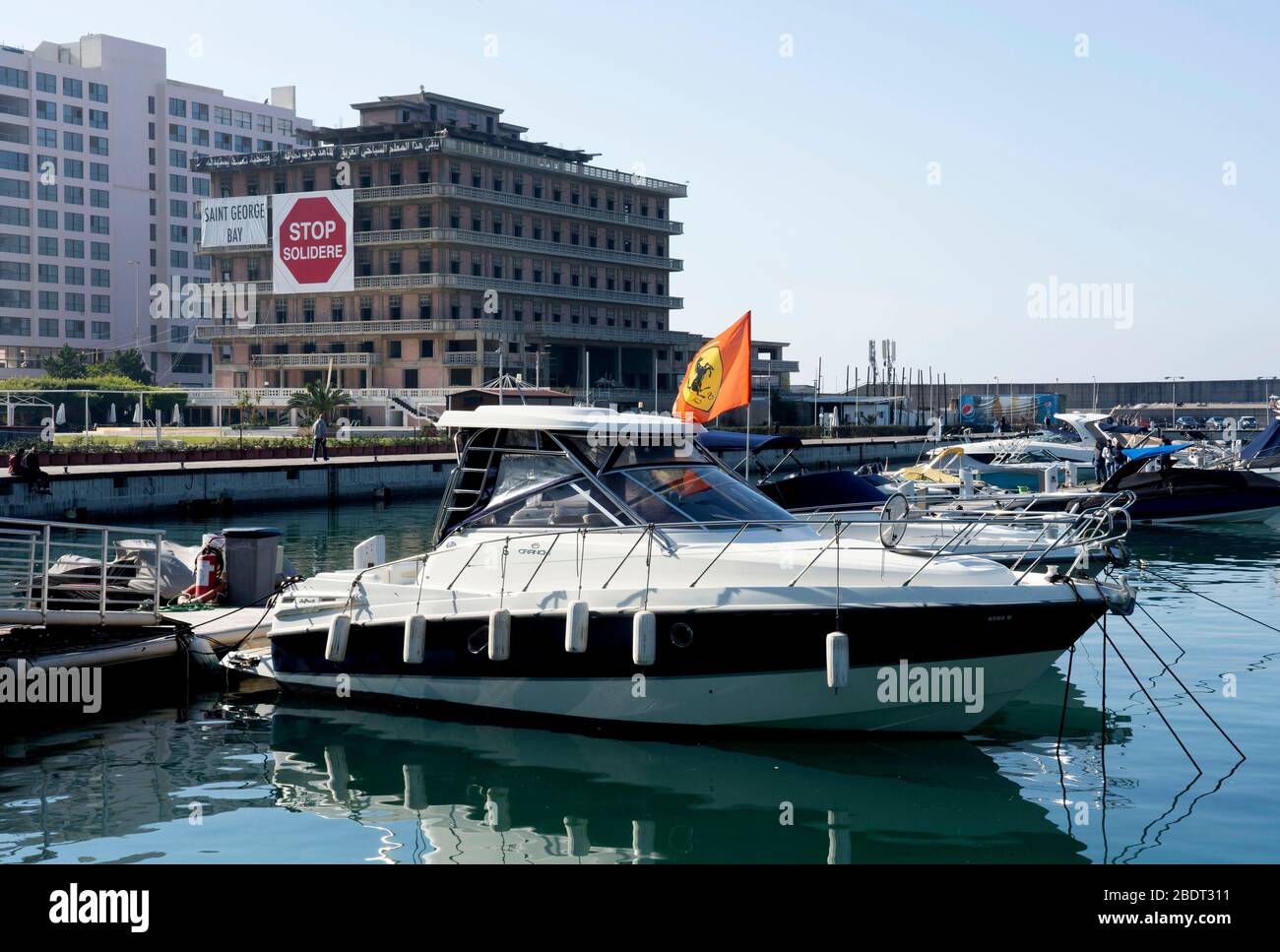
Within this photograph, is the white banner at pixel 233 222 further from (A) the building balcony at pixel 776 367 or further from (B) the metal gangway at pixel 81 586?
(B) the metal gangway at pixel 81 586

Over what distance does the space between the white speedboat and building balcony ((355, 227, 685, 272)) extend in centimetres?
8351

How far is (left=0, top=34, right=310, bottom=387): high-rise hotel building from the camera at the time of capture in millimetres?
119250

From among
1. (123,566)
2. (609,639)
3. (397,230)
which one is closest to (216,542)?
(123,566)

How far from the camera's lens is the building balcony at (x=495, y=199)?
96.9m

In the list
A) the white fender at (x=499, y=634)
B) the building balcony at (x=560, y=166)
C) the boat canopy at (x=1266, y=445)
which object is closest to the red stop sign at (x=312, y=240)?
the building balcony at (x=560, y=166)

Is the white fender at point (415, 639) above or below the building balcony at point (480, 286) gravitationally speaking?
below

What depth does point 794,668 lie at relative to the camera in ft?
41.6

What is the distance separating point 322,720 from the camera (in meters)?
14.9

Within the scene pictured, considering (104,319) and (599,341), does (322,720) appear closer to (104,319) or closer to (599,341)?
(599,341)

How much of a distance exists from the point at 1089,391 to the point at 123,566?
155826mm

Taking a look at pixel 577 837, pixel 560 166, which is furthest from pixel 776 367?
pixel 577 837

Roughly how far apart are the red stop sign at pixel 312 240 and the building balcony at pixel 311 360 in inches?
219

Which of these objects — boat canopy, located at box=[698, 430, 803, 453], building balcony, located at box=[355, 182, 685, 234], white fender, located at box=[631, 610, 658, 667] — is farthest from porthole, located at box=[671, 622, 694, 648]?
building balcony, located at box=[355, 182, 685, 234]

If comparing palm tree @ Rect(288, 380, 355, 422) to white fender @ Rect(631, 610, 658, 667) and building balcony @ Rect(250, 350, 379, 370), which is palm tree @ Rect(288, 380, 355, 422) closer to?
building balcony @ Rect(250, 350, 379, 370)
